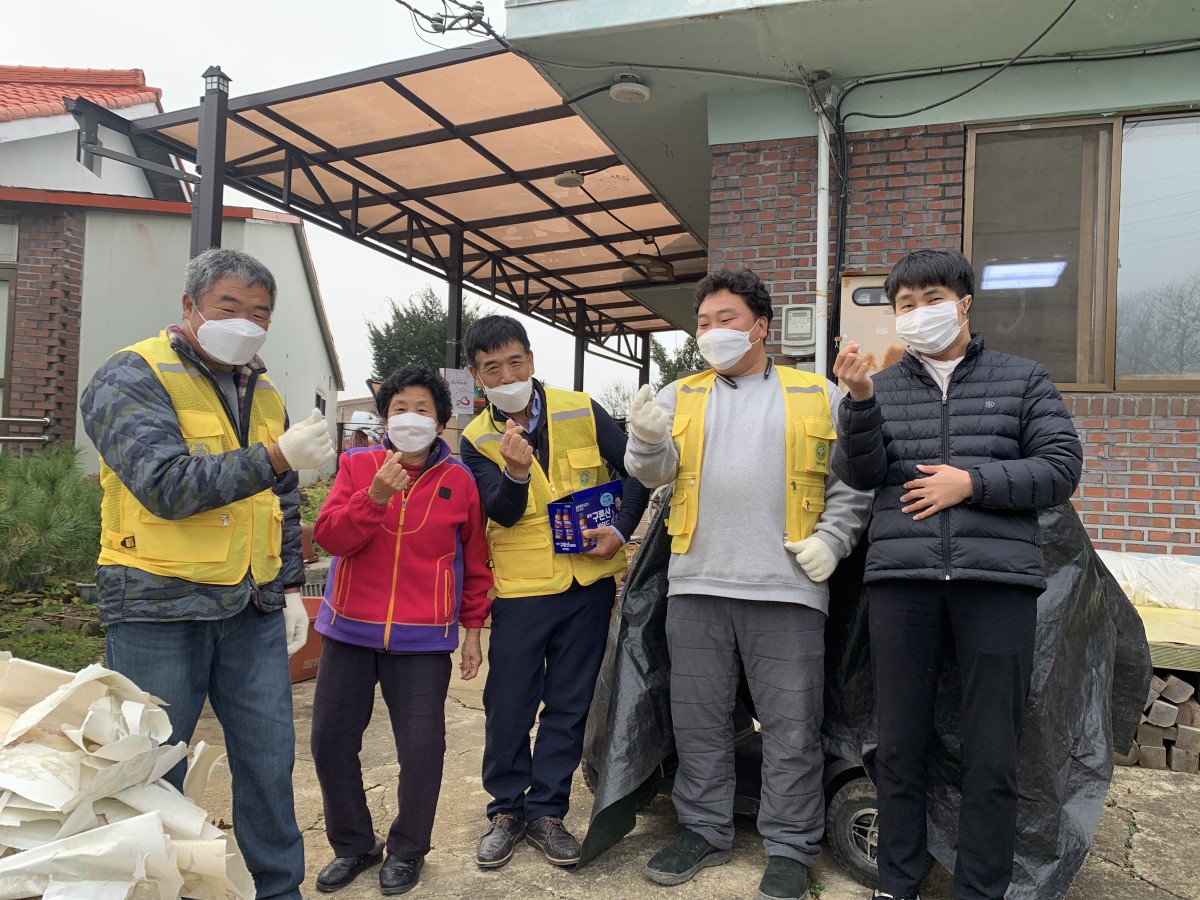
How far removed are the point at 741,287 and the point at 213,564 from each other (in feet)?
5.73

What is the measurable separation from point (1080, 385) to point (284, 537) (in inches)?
164

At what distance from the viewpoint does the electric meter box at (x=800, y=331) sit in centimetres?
491

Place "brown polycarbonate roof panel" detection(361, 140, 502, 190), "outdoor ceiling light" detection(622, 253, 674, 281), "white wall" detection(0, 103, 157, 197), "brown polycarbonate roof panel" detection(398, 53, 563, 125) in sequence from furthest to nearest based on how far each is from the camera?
1. "white wall" detection(0, 103, 157, 197)
2. "outdoor ceiling light" detection(622, 253, 674, 281)
3. "brown polycarbonate roof panel" detection(361, 140, 502, 190)
4. "brown polycarbonate roof panel" detection(398, 53, 563, 125)

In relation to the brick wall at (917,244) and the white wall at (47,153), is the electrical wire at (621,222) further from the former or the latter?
the white wall at (47,153)

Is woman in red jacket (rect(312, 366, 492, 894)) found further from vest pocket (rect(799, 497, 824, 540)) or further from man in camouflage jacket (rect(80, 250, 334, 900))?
vest pocket (rect(799, 497, 824, 540))

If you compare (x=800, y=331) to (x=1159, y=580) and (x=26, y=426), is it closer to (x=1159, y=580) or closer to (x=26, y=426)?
(x=1159, y=580)

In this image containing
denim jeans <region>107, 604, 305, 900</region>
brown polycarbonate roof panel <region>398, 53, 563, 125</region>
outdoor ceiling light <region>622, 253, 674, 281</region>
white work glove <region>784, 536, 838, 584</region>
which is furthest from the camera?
outdoor ceiling light <region>622, 253, 674, 281</region>

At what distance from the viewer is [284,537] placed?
8.26 ft

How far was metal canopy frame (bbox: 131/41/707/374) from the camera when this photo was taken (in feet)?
20.0

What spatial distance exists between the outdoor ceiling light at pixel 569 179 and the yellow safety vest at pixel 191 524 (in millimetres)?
5628

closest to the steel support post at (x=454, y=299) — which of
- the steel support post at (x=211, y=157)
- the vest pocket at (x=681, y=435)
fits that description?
the steel support post at (x=211, y=157)

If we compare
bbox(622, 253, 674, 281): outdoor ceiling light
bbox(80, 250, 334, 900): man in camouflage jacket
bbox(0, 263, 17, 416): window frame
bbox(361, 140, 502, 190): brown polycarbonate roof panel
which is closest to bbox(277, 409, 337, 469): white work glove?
bbox(80, 250, 334, 900): man in camouflage jacket

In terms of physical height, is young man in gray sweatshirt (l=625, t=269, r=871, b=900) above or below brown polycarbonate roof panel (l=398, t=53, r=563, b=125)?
below

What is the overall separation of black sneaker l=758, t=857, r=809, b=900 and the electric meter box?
3056mm
